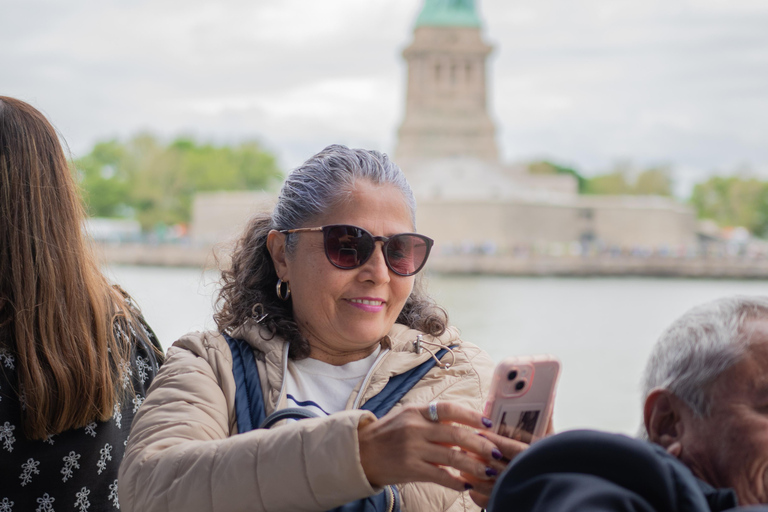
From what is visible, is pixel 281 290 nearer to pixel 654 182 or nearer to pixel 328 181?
pixel 328 181

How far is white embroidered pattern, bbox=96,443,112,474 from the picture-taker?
184 centimetres

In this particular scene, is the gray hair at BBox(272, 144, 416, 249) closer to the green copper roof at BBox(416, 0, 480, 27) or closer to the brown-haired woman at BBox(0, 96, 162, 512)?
the brown-haired woman at BBox(0, 96, 162, 512)

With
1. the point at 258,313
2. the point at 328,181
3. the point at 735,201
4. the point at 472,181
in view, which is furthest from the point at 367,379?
the point at 735,201

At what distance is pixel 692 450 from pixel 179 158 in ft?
155

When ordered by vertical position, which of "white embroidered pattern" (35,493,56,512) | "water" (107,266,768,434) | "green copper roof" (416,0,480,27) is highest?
"green copper roof" (416,0,480,27)

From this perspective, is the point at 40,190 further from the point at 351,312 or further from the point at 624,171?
the point at 624,171

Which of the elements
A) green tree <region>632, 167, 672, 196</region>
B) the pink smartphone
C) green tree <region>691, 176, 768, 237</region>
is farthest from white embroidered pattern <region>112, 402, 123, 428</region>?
green tree <region>632, 167, 672, 196</region>

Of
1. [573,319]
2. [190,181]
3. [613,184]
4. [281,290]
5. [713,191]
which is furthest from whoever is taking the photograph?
[613,184]

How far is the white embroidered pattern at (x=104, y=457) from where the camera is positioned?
1.84 meters

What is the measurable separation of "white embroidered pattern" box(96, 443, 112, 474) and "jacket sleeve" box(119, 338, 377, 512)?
0.39 metres

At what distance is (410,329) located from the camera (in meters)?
1.77

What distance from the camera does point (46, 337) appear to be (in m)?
1.75

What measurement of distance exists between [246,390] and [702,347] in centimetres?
78

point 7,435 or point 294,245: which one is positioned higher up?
point 294,245
